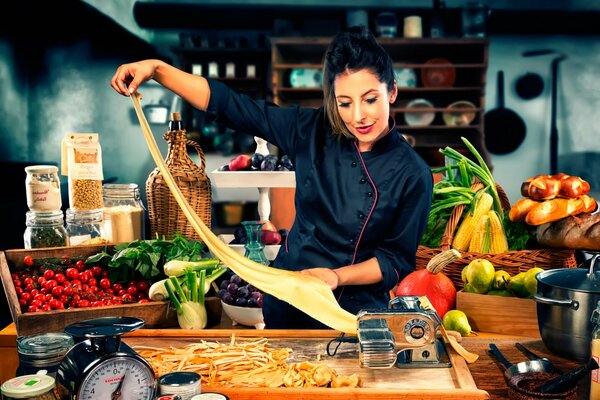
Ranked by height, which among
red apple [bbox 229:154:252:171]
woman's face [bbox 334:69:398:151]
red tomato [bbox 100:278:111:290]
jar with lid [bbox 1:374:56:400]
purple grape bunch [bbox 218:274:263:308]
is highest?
woman's face [bbox 334:69:398:151]

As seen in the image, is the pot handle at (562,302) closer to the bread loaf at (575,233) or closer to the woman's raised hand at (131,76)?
the bread loaf at (575,233)

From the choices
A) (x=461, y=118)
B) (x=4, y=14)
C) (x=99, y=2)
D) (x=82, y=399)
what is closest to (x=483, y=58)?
(x=461, y=118)

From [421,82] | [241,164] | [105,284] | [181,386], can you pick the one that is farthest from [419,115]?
[181,386]

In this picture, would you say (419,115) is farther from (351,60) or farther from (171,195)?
(351,60)

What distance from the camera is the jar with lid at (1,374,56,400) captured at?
1.13 meters

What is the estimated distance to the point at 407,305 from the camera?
1574mm

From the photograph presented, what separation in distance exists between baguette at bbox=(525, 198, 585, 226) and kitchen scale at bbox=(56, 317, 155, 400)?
5.95 feet

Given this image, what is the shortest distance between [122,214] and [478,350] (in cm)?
159

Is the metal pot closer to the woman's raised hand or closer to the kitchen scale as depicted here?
the kitchen scale

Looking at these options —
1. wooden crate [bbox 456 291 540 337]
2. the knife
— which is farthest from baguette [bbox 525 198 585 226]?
the knife

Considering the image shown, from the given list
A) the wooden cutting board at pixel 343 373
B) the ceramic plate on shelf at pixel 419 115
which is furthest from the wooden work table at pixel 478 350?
the ceramic plate on shelf at pixel 419 115

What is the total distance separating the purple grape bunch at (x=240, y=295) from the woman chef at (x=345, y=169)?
0.06m

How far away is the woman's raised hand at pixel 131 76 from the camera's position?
183 centimetres

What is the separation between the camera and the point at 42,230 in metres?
2.54
